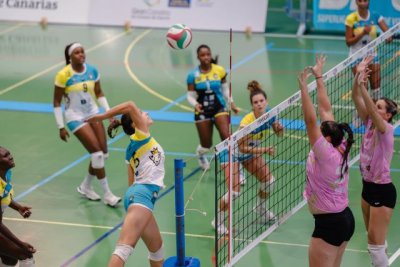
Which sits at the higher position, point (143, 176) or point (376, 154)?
point (376, 154)

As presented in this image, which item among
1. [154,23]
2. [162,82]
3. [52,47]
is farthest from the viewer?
[154,23]

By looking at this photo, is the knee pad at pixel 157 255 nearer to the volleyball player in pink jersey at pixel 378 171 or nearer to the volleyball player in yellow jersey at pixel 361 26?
the volleyball player in pink jersey at pixel 378 171

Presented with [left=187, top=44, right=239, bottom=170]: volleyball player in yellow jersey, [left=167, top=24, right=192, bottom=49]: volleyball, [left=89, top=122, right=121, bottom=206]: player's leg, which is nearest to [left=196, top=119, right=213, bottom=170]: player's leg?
[left=187, top=44, right=239, bottom=170]: volleyball player in yellow jersey

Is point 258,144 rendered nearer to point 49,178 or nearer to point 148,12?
point 49,178

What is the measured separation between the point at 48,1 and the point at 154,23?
3.46 meters

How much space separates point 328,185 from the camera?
9234 mm

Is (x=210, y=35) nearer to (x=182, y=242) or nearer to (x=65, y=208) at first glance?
(x=65, y=208)

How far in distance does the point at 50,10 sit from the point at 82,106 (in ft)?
43.7

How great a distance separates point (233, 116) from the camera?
1797 centimetres

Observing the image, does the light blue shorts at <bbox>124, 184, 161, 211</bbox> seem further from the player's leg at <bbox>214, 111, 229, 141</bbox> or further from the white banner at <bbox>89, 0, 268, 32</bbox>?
the white banner at <bbox>89, 0, 268, 32</bbox>

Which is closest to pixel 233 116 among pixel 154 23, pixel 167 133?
pixel 167 133

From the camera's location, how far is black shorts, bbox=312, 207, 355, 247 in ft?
30.2

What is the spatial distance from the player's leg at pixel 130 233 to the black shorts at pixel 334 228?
2018mm

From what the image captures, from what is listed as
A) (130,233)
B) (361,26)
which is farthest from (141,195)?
(361,26)
